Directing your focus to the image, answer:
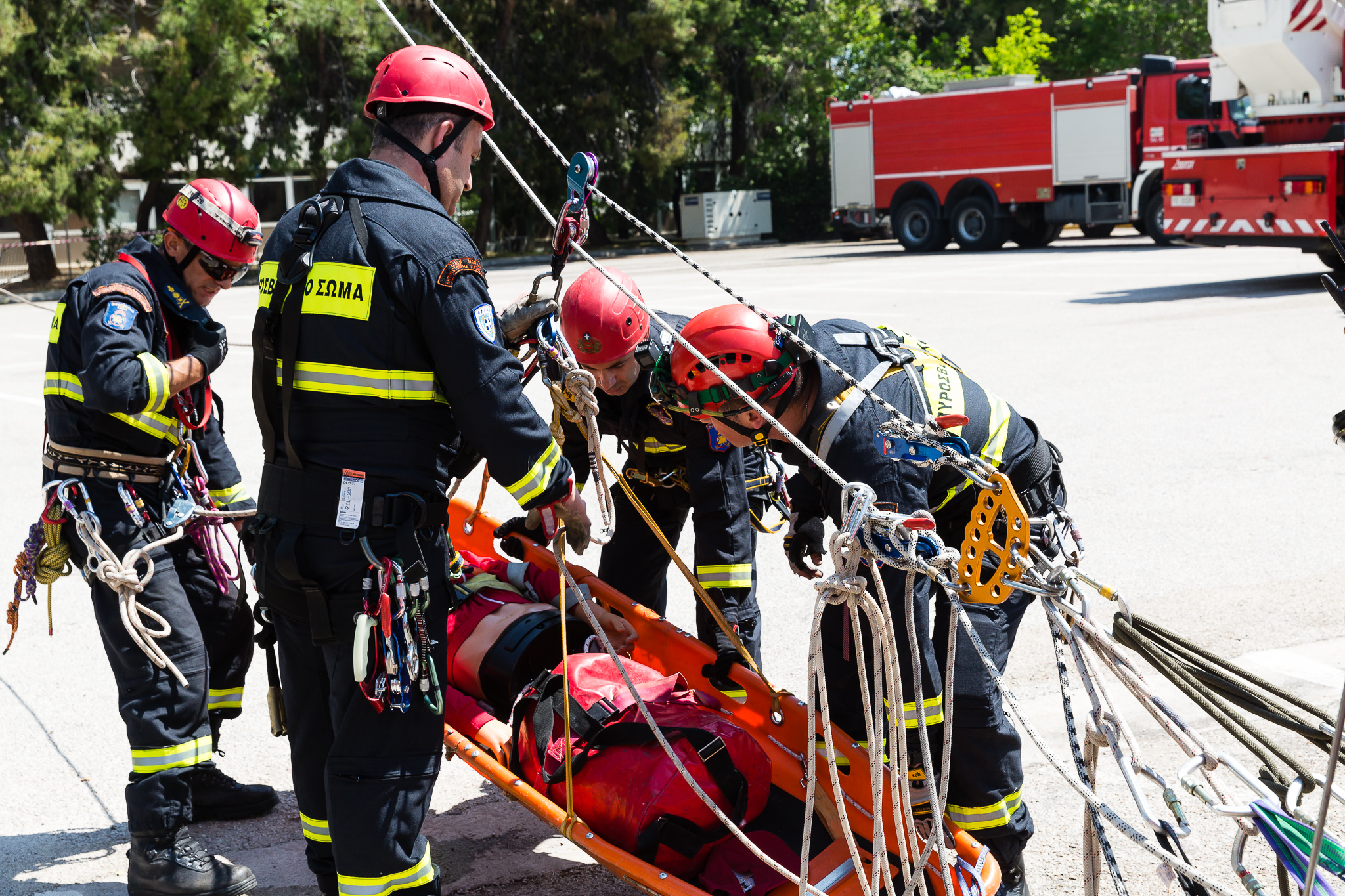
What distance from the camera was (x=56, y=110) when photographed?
75.9ft

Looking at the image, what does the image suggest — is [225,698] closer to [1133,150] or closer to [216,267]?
[216,267]

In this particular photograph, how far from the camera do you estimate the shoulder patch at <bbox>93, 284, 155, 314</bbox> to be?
3.56 m

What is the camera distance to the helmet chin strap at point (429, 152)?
2.96 meters

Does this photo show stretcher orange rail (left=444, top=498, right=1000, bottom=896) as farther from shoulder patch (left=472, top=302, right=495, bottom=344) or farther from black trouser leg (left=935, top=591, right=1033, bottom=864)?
shoulder patch (left=472, top=302, right=495, bottom=344)

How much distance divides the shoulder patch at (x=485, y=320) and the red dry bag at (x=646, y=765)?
1.18m

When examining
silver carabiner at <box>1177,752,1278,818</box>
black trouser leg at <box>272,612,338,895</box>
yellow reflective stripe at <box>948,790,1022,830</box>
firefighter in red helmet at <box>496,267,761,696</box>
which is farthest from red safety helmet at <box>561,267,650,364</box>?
silver carabiner at <box>1177,752,1278,818</box>

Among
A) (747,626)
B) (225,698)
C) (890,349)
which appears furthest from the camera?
(747,626)

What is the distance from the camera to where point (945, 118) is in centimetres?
2466

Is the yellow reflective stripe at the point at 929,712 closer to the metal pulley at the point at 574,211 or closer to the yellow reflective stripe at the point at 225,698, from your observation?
the metal pulley at the point at 574,211

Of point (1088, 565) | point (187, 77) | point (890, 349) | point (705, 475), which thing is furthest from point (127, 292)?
point (187, 77)

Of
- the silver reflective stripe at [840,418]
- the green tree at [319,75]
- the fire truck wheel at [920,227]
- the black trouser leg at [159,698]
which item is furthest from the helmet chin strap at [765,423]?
the green tree at [319,75]

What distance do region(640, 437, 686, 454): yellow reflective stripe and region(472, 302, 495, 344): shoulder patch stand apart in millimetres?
1700

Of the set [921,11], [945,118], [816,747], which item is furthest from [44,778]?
[921,11]

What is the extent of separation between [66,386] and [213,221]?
63 centimetres
